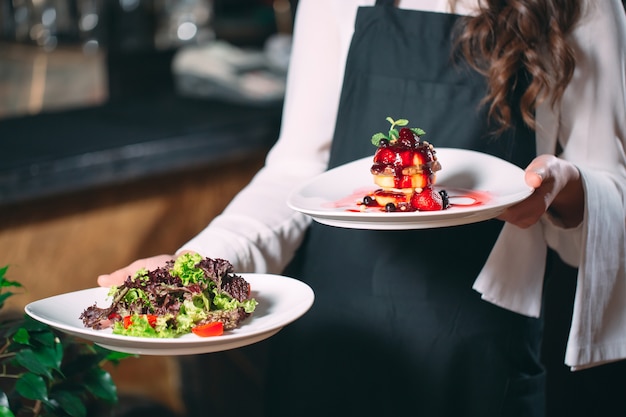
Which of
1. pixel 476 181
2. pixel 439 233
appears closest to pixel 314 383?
pixel 439 233

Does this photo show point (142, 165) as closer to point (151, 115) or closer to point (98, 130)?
point (98, 130)

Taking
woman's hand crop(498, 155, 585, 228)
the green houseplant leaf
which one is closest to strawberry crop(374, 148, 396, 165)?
woman's hand crop(498, 155, 585, 228)

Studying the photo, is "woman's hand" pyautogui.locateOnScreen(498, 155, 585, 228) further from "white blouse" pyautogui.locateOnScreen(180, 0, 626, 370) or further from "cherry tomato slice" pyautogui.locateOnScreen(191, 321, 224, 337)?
"cherry tomato slice" pyautogui.locateOnScreen(191, 321, 224, 337)

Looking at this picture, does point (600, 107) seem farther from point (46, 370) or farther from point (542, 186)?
point (46, 370)

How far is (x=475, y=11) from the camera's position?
1.37 m

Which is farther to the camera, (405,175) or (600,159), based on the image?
(600,159)

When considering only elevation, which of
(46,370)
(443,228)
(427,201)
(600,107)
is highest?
(600,107)

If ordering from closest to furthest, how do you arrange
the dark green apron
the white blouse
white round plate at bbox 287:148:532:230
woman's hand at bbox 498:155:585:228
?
1. white round plate at bbox 287:148:532:230
2. woman's hand at bbox 498:155:585:228
3. the white blouse
4. the dark green apron

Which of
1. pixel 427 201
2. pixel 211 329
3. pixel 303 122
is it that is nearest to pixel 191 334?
pixel 211 329

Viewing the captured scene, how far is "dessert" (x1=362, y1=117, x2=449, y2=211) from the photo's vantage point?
1.11m

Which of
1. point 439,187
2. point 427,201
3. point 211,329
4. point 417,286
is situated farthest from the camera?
point 417,286

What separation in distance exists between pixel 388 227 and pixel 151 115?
1.88 meters

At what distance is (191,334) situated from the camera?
0.98m

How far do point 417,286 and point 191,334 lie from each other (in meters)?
0.52
